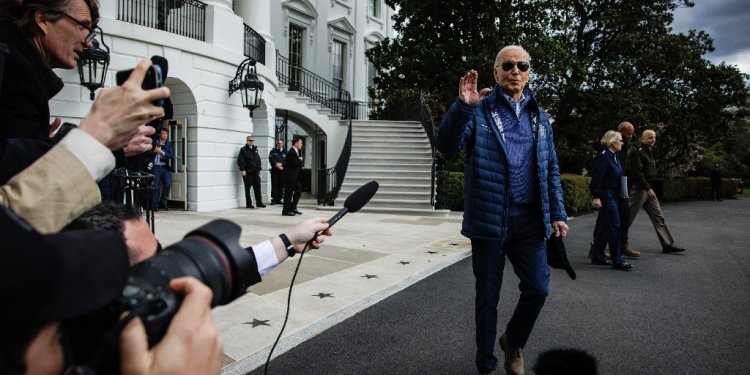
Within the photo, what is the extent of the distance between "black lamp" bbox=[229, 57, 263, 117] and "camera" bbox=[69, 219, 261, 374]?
12.3 m

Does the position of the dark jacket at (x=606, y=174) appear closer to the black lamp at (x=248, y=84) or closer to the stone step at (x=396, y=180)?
the stone step at (x=396, y=180)

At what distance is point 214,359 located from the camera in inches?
39.9

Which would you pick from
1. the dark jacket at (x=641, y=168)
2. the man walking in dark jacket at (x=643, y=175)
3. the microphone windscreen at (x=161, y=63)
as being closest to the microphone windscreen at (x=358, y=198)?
the microphone windscreen at (x=161, y=63)

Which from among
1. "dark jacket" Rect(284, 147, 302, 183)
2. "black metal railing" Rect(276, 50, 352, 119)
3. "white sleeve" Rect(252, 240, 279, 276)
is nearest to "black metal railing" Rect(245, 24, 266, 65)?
"dark jacket" Rect(284, 147, 302, 183)

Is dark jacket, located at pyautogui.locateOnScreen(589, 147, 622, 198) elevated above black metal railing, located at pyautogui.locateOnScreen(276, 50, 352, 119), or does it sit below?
below

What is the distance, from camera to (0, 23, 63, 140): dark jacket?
4.83ft

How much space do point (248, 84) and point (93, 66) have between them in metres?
3.76

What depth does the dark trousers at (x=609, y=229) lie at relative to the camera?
6680 millimetres

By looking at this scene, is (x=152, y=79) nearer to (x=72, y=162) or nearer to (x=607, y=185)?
(x=72, y=162)

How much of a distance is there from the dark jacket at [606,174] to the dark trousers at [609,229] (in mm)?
78

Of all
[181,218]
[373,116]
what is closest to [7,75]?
[181,218]

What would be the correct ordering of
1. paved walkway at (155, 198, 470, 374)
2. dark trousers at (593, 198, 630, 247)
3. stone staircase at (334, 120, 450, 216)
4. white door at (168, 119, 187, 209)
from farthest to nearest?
stone staircase at (334, 120, 450, 216) → white door at (168, 119, 187, 209) → dark trousers at (593, 198, 630, 247) → paved walkway at (155, 198, 470, 374)

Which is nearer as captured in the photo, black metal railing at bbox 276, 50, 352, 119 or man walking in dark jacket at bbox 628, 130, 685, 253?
man walking in dark jacket at bbox 628, 130, 685, 253

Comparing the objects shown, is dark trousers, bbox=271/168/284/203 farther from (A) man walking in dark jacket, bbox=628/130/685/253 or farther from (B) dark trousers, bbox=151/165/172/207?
(A) man walking in dark jacket, bbox=628/130/685/253
